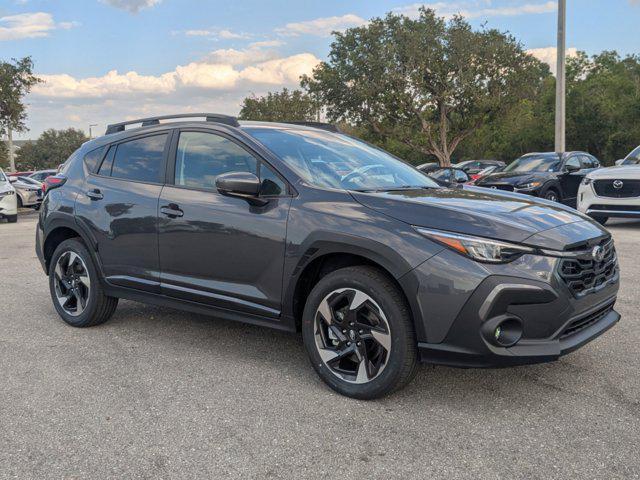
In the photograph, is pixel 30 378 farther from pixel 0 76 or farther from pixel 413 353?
pixel 0 76

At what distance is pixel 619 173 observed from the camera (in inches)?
431

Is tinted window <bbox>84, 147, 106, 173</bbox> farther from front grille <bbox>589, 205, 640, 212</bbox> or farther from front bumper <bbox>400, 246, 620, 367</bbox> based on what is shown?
front grille <bbox>589, 205, 640, 212</bbox>

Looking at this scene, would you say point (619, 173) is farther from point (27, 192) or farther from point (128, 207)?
point (27, 192)

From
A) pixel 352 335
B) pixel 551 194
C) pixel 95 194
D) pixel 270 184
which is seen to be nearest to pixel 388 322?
pixel 352 335

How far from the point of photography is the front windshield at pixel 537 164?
13.8 m

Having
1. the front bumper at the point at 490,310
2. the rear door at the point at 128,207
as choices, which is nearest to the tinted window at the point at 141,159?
the rear door at the point at 128,207

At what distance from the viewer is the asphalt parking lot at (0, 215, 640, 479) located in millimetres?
2744

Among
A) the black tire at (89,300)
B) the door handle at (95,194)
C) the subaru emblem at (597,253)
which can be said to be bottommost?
the black tire at (89,300)

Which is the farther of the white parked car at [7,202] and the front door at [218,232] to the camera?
the white parked car at [7,202]

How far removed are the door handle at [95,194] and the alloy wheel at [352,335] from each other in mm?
2278

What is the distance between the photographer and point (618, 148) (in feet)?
116

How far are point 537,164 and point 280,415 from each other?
483 inches

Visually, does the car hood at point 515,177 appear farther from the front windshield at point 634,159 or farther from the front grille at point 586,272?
the front grille at point 586,272

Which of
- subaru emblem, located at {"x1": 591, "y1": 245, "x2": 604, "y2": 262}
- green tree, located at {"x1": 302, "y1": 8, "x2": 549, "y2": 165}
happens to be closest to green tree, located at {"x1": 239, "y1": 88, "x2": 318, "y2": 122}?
green tree, located at {"x1": 302, "y1": 8, "x2": 549, "y2": 165}
